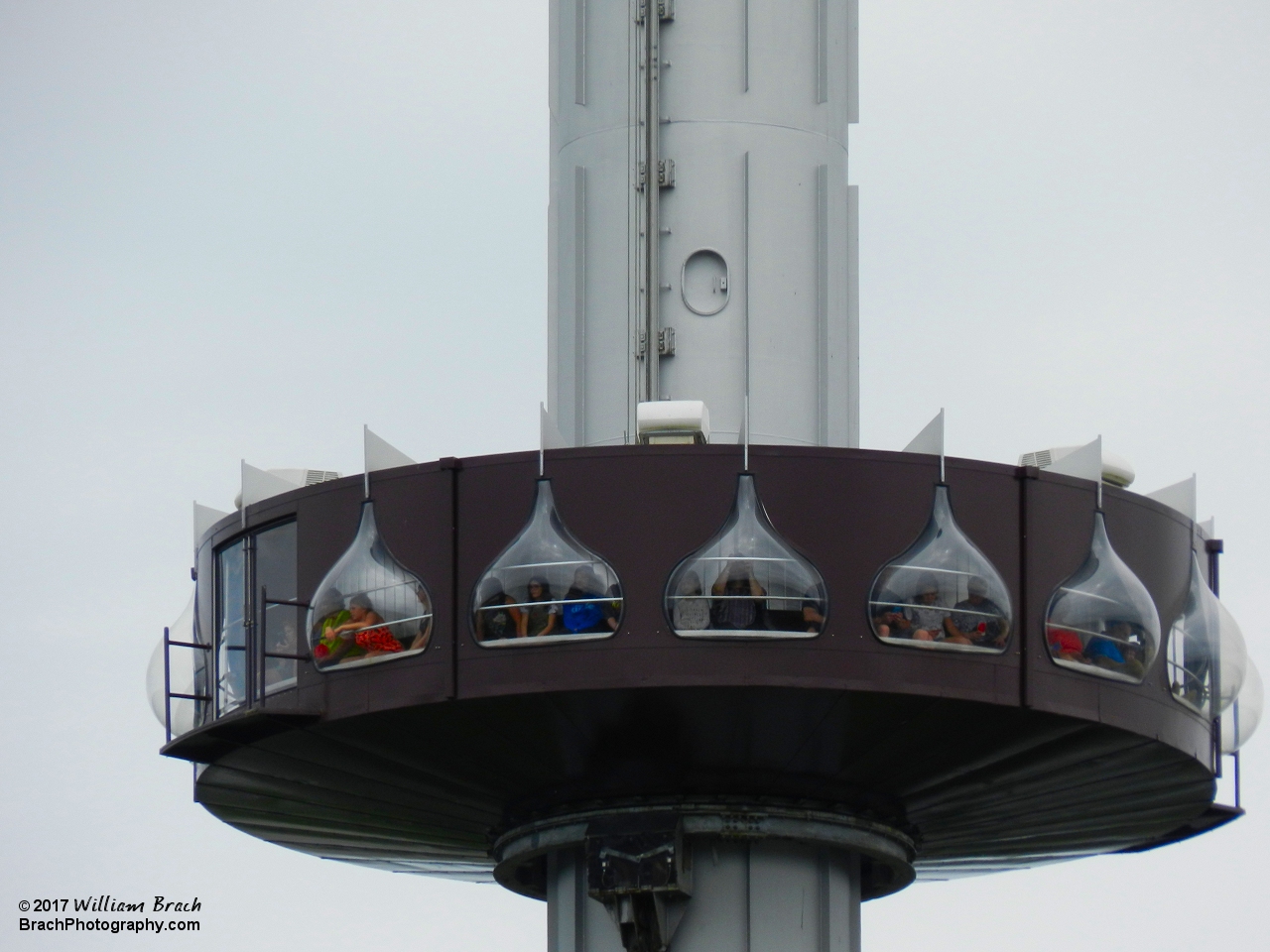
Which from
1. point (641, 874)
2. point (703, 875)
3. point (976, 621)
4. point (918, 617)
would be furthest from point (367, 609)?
point (976, 621)

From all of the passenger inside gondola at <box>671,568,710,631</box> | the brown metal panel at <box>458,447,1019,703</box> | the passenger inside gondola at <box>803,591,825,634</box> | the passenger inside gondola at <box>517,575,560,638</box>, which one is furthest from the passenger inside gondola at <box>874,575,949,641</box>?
the passenger inside gondola at <box>517,575,560,638</box>

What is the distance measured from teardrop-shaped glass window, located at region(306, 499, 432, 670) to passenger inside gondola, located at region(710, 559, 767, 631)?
3903 millimetres

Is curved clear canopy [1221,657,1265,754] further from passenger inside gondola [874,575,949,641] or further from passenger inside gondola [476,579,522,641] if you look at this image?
passenger inside gondola [476,579,522,641]

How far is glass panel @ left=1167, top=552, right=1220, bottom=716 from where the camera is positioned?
43406 mm

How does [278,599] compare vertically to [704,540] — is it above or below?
below

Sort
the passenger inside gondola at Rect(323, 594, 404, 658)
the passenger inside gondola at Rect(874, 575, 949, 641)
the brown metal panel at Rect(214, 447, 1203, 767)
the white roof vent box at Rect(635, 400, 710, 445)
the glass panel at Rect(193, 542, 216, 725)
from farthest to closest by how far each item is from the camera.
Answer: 1. the glass panel at Rect(193, 542, 216, 725)
2. the white roof vent box at Rect(635, 400, 710, 445)
3. the passenger inside gondola at Rect(323, 594, 404, 658)
4. the passenger inside gondola at Rect(874, 575, 949, 641)
5. the brown metal panel at Rect(214, 447, 1203, 767)

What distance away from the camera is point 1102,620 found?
42062mm

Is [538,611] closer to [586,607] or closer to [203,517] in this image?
[586,607]

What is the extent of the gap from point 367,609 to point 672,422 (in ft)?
15.5

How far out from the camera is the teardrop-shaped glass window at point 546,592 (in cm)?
4062

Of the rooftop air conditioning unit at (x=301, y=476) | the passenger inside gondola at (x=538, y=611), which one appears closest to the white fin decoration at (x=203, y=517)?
the rooftop air conditioning unit at (x=301, y=476)

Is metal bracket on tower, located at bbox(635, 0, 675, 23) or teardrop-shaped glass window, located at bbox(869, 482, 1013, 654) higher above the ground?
metal bracket on tower, located at bbox(635, 0, 675, 23)

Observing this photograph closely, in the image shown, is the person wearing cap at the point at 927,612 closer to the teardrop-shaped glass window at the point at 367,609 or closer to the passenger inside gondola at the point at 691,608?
the passenger inside gondola at the point at 691,608

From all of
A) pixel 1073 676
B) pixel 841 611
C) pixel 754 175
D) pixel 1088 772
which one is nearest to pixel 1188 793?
pixel 1088 772
